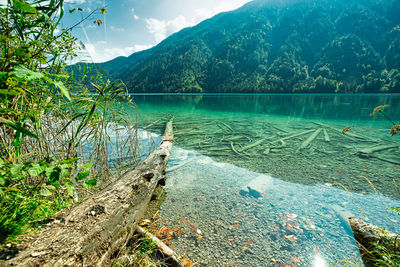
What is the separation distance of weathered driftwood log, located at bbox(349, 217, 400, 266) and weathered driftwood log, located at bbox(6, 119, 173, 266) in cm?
323

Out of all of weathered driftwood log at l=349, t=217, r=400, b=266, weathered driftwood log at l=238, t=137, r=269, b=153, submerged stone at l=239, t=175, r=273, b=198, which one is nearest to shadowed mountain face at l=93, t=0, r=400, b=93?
weathered driftwood log at l=238, t=137, r=269, b=153

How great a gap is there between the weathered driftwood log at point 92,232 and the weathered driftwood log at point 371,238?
3.23 meters

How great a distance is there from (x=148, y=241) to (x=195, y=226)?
1.03 meters

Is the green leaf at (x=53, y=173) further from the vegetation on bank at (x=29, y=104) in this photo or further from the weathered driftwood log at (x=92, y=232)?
the weathered driftwood log at (x=92, y=232)

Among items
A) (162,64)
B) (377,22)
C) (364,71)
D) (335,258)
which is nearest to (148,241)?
(335,258)

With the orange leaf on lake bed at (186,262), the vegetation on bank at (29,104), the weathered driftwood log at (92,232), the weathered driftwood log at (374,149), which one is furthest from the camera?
the weathered driftwood log at (374,149)

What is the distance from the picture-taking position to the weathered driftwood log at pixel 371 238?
7.33 feet

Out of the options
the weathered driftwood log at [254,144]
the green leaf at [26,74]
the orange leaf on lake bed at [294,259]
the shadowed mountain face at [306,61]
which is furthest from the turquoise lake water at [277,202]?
the shadowed mountain face at [306,61]

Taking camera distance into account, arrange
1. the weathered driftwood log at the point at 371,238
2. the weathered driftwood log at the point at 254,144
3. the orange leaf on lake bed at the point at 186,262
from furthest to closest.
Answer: the weathered driftwood log at the point at 254,144 → the orange leaf on lake bed at the point at 186,262 → the weathered driftwood log at the point at 371,238

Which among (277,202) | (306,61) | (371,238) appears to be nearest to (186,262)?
(277,202)

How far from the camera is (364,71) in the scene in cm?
12544

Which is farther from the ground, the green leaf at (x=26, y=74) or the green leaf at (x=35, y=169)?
the green leaf at (x=26, y=74)

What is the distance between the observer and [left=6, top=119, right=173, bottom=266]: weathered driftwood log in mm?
1520

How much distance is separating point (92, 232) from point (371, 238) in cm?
370
